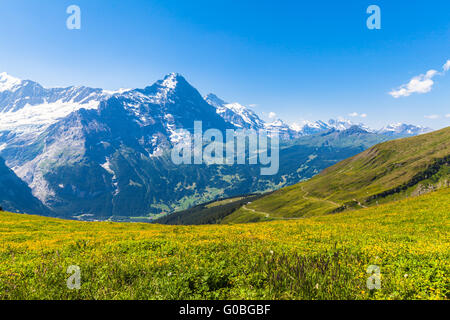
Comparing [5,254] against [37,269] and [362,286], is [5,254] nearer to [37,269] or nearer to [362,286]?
[37,269]

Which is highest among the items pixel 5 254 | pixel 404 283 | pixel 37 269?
pixel 404 283

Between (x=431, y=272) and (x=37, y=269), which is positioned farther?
(x=37, y=269)

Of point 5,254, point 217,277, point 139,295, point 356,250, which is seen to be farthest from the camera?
point 5,254

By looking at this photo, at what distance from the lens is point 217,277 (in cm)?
766

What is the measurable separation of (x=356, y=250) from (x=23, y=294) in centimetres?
1317

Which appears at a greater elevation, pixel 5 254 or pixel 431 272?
pixel 431 272

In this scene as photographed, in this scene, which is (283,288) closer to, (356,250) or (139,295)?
(139,295)
